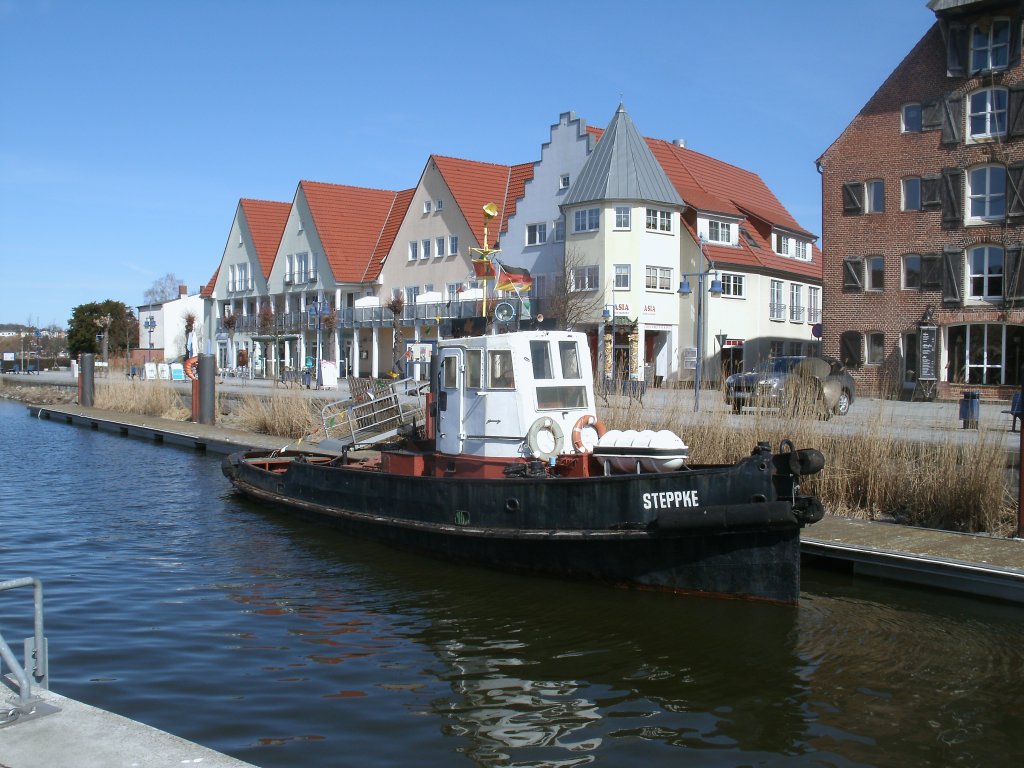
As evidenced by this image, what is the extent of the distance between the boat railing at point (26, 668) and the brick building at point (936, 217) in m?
27.7

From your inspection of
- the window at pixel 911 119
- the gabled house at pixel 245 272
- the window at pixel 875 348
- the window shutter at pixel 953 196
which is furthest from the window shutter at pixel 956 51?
the gabled house at pixel 245 272

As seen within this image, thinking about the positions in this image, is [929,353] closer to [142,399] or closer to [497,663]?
[142,399]

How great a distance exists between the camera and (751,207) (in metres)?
46.0

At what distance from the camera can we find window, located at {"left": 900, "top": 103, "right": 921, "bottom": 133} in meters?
31.7


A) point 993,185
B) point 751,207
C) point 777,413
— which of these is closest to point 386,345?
point 751,207

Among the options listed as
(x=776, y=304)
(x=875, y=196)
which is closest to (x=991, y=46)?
(x=875, y=196)

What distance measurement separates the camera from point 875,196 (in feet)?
108

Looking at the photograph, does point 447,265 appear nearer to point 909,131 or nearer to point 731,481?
point 909,131

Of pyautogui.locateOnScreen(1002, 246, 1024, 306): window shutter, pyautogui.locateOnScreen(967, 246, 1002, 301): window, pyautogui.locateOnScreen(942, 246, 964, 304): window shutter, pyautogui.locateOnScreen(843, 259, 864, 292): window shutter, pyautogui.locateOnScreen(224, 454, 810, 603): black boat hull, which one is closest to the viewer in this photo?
pyautogui.locateOnScreen(224, 454, 810, 603): black boat hull

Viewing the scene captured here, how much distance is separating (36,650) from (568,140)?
125ft

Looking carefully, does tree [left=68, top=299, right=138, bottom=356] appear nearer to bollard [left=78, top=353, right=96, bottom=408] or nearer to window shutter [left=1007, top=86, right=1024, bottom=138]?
bollard [left=78, top=353, right=96, bottom=408]

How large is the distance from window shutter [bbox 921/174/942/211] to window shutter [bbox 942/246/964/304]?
4.83 feet

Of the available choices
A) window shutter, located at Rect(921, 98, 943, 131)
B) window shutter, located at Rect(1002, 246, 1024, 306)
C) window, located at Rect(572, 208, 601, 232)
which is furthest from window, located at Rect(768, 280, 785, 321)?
window shutter, located at Rect(1002, 246, 1024, 306)

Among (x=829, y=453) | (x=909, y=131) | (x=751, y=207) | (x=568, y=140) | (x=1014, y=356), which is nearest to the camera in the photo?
(x=829, y=453)
